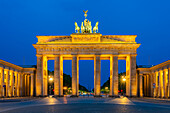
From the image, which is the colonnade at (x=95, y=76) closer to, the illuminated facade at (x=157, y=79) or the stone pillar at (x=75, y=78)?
the stone pillar at (x=75, y=78)

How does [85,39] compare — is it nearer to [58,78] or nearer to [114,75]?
[114,75]

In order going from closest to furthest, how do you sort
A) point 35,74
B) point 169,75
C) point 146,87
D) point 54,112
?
point 54,112 < point 169,75 < point 35,74 < point 146,87

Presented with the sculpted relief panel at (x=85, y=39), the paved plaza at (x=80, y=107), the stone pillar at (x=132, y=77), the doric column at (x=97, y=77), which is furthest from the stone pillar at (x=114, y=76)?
the paved plaza at (x=80, y=107)

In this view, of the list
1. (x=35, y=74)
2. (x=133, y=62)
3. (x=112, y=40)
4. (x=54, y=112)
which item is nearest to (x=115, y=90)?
(x=133, y=62)

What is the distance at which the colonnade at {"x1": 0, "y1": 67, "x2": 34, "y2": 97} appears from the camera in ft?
218

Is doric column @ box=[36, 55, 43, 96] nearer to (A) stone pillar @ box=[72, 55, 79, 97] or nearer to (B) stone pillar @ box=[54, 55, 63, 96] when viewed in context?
(B) stone pillar @ box=[54, 55, 63, 96]

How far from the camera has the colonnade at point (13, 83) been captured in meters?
66.3

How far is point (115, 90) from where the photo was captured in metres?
73.6

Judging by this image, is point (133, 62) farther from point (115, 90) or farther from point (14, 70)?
point (14, 70)

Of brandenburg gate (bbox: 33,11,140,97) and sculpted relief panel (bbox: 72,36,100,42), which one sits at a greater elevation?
sculpted relief panel (bbox: 72,36,100,42)

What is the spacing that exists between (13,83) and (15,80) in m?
3.69

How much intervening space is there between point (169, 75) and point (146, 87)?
2661 cm

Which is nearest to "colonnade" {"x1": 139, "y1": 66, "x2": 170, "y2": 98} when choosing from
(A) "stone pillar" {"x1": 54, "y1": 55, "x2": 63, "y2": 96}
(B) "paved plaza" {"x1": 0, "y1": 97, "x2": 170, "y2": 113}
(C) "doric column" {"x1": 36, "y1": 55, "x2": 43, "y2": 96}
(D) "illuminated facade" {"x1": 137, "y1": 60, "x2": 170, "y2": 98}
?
(D) "illuminated facade" {"x1": 137, "y1": 60, "x2": 170, "y2": 98}

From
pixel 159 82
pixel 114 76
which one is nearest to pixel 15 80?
pixel 114 76
